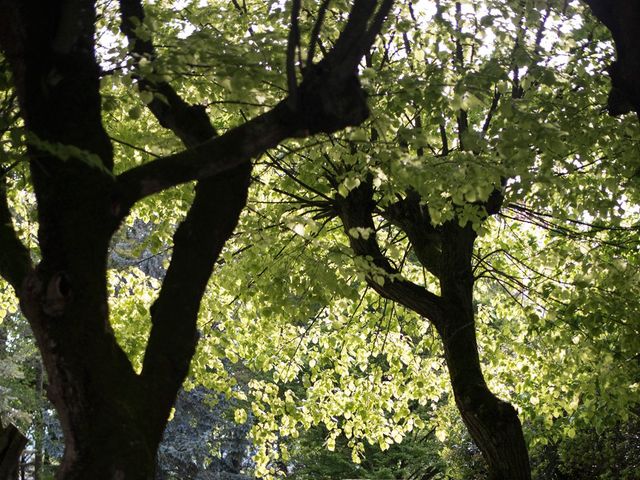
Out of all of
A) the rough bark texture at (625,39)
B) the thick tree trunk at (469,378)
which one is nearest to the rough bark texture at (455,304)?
the thick tree trunk at (469,378)

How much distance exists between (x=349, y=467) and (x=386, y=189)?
15595mm

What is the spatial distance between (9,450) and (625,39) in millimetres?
4374

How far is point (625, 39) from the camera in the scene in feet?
16.1

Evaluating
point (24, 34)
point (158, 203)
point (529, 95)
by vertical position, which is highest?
point (158, 203)

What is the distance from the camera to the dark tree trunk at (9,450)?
16.0 feet

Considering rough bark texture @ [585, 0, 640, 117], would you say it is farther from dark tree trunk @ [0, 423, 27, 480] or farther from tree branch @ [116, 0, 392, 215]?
dark tree trunk @ [0, 423, 27, 480]

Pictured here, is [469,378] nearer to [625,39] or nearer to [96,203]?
[625,39]

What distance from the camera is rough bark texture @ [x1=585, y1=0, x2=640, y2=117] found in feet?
15.8

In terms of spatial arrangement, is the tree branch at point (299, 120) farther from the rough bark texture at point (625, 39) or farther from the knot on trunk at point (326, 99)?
the rough bark texture at point (625, 39)

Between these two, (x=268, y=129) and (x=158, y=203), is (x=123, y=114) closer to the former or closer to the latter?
(x=158, y=203)

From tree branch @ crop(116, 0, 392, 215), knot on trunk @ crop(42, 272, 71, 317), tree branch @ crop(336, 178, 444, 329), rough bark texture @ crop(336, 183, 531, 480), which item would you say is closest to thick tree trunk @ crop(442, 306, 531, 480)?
rough bark texture @ crop(336, 183, 531, 480)

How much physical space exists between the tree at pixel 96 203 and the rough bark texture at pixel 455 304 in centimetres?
430

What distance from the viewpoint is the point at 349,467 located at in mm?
22031

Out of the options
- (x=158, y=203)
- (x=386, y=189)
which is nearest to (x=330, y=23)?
(x=386, y=189)
